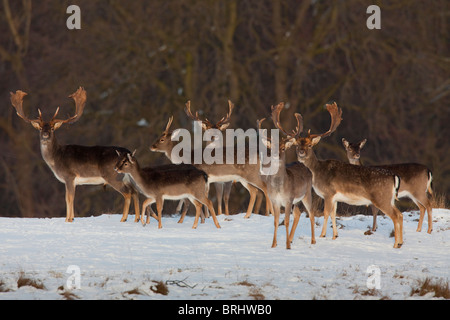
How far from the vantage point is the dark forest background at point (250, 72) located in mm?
22234

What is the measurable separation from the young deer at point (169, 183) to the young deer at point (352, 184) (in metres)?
1.81

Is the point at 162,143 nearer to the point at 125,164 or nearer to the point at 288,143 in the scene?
the point at 125,164

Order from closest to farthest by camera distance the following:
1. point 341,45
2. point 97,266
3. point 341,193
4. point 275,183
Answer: point 97,266 → point 275,183 → point 341,193 → point 341,45

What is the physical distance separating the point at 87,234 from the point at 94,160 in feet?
6.77

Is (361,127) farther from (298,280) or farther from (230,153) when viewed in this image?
(298,280)

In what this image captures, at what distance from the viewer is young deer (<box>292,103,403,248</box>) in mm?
11797

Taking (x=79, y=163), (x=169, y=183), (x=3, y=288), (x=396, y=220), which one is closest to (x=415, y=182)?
(x=396, y=220)

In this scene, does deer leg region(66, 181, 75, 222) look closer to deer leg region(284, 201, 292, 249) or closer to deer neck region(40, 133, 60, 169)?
deer neck region(40, 133, 60, 169)

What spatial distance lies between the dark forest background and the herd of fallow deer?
6.25m

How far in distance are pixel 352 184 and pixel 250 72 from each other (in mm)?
11171

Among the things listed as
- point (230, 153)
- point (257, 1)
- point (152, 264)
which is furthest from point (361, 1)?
point (152, 264)

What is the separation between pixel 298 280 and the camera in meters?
8.94

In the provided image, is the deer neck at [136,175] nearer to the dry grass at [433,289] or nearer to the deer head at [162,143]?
the deer head at [162,143]

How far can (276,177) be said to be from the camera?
11422 mm
